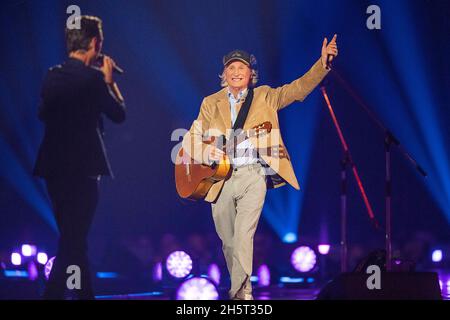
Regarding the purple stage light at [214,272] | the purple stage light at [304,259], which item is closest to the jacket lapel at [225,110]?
the purple stage light at [214,272]

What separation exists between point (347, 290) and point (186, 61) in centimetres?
466

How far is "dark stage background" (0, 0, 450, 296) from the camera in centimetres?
869

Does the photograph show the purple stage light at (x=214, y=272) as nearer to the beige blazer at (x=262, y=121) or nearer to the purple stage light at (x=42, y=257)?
the purple stage light at (x=42, y=257)

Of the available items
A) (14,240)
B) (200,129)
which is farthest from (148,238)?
(200,129)

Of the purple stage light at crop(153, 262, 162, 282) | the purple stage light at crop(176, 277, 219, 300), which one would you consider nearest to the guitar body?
the purple stage light at crop(176, 277, 219, 300)

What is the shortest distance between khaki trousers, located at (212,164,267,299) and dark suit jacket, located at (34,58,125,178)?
126 cm

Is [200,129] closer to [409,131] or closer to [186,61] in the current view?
[186,61]

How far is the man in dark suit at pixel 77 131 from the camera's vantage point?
5152 millimetres

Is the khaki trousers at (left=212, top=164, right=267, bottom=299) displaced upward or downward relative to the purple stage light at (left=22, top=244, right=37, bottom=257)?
downward

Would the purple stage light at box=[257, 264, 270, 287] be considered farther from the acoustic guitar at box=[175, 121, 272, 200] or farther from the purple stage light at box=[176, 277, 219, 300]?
the purple stage light at box=[176, 277, 219, 300]

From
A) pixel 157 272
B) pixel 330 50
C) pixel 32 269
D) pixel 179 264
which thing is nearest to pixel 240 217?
pixel 330 50

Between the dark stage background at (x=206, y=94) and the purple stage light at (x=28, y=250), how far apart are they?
0.29m

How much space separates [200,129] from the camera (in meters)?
6.64

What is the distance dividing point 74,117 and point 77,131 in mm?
112
